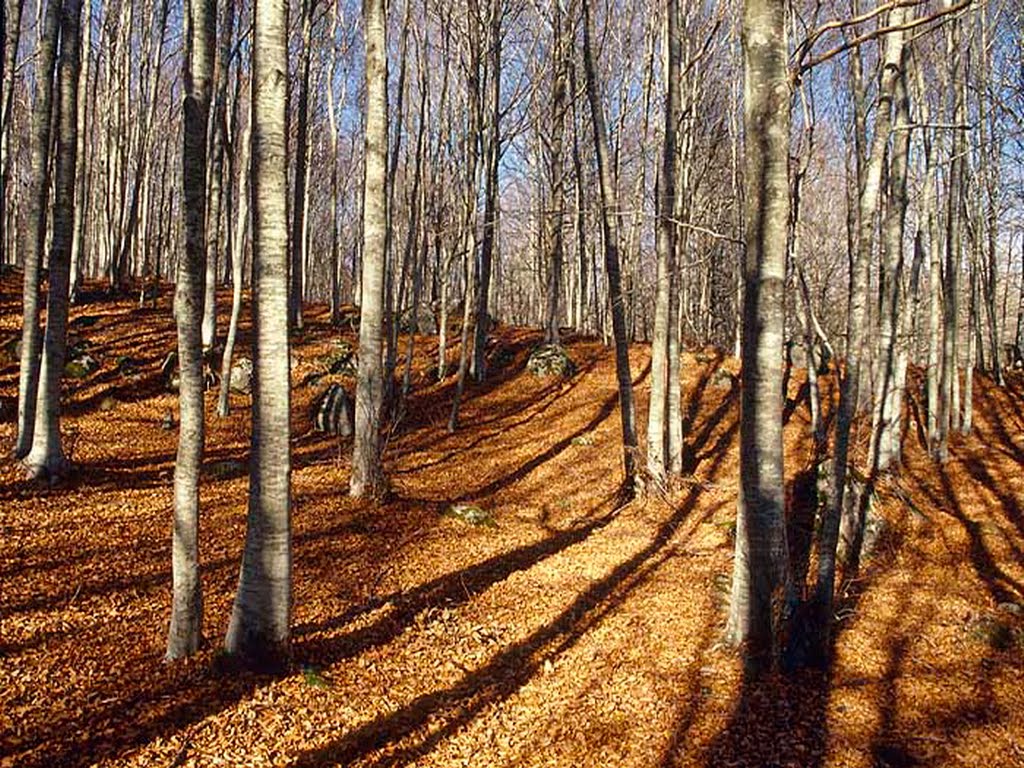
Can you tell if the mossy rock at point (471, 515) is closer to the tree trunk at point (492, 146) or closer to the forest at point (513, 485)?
the forest at point (513, 485)

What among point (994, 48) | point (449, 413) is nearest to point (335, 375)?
point (449, 413)

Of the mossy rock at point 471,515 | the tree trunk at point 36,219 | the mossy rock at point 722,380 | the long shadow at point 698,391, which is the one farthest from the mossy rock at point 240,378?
the mossy rock at point 722,380

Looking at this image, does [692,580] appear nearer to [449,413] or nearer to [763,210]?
[763,210]

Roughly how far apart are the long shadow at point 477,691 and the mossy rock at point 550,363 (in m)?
11.1

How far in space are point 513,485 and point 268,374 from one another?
7640 mm

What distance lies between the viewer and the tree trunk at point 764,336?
18.8 feet

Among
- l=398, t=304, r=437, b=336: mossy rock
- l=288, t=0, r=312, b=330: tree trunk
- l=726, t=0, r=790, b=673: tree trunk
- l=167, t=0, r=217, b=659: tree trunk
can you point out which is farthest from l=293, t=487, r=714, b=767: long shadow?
l=398, t=304, r=437, b=336: mossy rock

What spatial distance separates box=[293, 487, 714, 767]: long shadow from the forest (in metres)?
0.04

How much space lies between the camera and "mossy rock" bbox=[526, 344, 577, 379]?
19375 millimetres

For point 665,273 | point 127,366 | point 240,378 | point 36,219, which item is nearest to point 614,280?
point 665,273

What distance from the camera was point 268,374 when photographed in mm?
5055

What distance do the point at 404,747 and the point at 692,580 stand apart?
4.60 meters

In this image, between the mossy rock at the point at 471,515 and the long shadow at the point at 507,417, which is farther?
the long shadow at the point at 507,417

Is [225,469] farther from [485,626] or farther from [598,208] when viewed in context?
[598,208]
